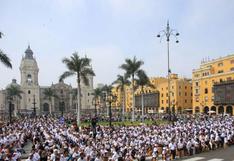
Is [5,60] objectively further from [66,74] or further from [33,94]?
[33,94]

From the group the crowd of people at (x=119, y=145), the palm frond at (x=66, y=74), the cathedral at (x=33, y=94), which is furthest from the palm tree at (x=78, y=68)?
the cathedral at (x=33, y=94)

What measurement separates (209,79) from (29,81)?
75.8m

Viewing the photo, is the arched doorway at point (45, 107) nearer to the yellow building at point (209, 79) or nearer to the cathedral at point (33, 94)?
the cathedral at point (33, 94)

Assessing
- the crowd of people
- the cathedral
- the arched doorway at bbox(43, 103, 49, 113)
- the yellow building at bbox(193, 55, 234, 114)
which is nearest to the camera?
the crowd of people

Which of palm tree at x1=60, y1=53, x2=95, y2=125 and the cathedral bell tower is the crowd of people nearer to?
palm tree at x1=60, y1=53, x2=95, y2=125

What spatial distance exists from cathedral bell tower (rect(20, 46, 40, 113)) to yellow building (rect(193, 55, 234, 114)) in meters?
66.8

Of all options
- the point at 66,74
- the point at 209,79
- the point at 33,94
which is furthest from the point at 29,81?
the point at 66,74

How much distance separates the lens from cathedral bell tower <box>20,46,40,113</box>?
416 ft

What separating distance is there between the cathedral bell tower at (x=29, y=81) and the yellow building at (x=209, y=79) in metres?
66.8

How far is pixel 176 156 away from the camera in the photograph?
75.4ft

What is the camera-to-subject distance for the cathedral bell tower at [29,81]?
126812 mm

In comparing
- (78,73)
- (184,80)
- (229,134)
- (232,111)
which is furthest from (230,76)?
(229,134)

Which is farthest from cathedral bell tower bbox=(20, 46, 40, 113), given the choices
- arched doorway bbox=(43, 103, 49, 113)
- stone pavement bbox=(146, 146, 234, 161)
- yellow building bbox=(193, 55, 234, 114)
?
stone pavement bbox=(146, 146, 234, 161)

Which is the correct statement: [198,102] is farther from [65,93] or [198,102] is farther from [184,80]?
[65,93]
